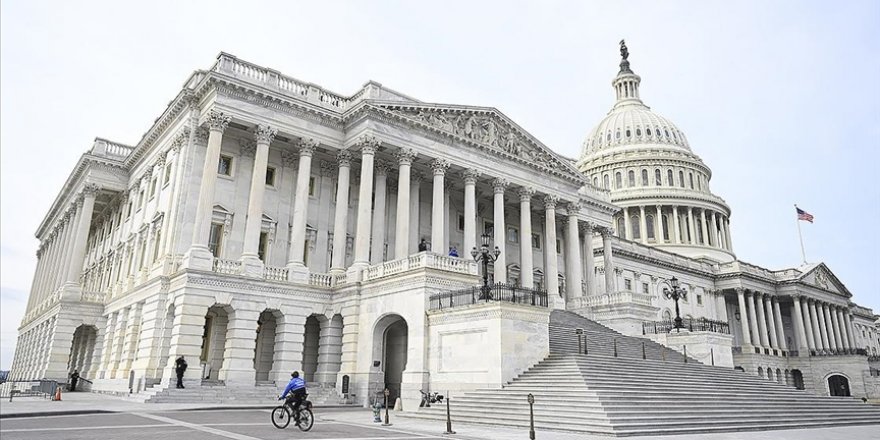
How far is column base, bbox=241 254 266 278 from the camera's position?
1237 inches

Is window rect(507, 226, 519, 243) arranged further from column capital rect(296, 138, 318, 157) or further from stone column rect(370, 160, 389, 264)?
column capital rect(296, 138, 318, 157)

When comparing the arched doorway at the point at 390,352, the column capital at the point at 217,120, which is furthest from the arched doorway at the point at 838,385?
the column capital at the point at 217,120

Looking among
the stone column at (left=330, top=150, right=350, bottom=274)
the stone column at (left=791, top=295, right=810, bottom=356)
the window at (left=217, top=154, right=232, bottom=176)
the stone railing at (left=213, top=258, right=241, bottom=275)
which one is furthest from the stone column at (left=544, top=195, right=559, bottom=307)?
the stone column at (left=791, top=295, right=810, bottom=356)

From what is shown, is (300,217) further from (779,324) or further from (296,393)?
(779,324)

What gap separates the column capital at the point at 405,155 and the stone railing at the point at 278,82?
4.39m

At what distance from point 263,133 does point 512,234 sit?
77.0 feet

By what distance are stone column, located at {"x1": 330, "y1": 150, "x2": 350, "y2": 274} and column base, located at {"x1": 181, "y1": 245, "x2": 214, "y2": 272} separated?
7000 mm

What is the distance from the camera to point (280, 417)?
18.2m

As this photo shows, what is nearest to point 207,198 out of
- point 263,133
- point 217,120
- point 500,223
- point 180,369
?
point 217,120

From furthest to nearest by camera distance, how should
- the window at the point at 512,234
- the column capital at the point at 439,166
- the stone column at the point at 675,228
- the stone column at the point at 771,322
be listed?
the stone column at the point at 675,228
the stone column at the point at 771,322
the window at the point at 512,234
the column capital at the point at 439,166

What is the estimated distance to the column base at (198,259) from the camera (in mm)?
30016

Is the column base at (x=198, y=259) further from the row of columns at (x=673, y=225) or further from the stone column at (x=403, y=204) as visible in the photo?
the row of columns at (x=673, y=225)

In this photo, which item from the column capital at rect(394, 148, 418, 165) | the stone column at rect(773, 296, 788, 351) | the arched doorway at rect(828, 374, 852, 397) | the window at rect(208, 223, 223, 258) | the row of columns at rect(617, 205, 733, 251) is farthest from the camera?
the row of columns at rect(617, 205, 733, 251)

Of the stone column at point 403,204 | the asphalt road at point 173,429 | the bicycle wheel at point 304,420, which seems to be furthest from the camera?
the stone column at point 403,204
